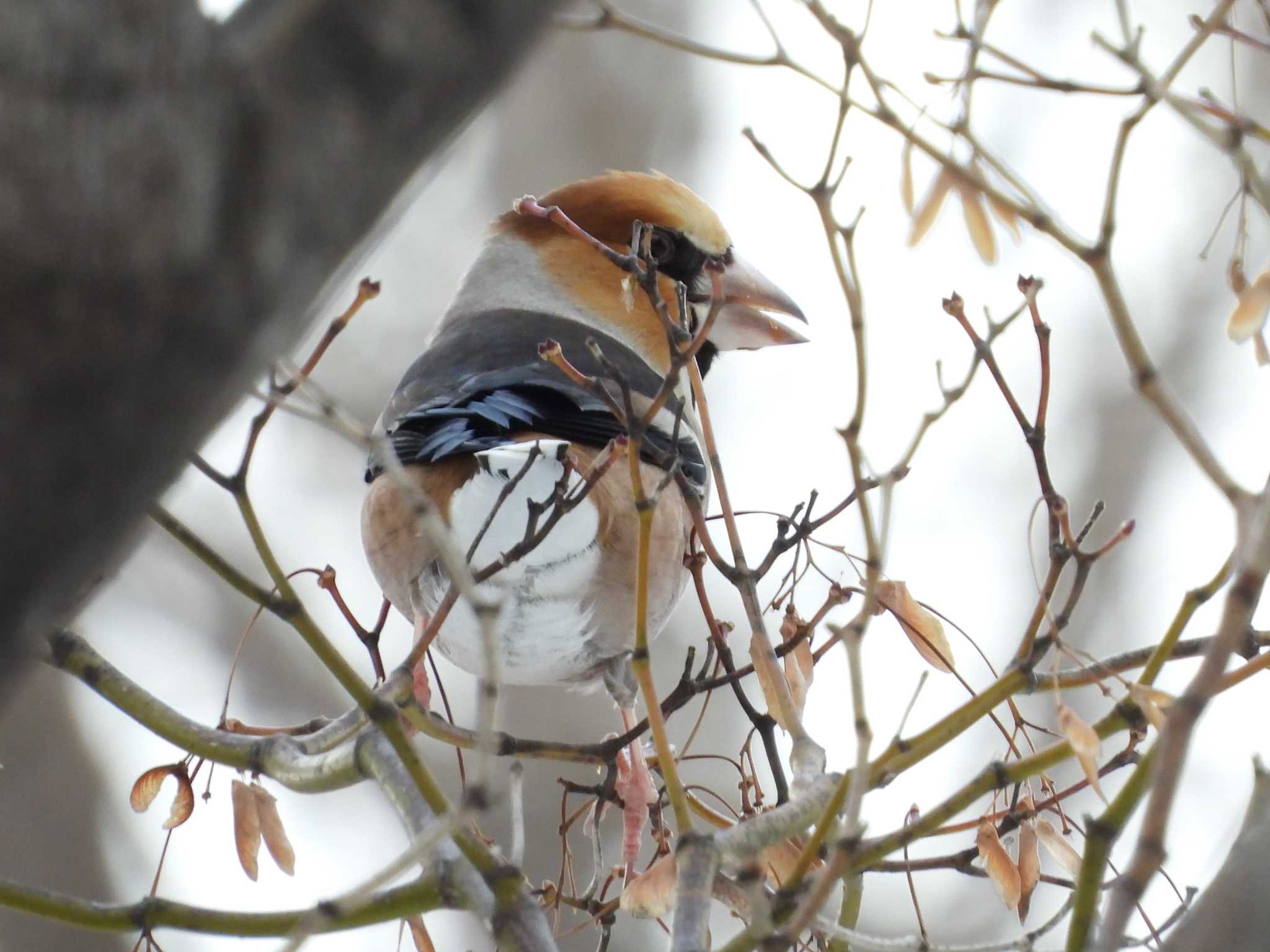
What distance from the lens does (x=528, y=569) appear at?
9.37 ft

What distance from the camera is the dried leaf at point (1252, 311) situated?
5.21 ft

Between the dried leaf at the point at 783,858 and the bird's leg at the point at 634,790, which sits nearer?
the dried leaf at the point at 783,858

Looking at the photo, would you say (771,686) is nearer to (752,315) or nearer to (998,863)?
(998,863)

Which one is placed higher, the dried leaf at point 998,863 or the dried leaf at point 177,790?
the dried leaf at point 177,790

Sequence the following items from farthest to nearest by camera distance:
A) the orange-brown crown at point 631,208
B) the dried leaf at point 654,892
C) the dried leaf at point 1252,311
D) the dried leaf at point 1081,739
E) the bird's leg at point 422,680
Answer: the orange-brown crown at point 631,208
the bird's leg at point 422,680
the dried leaf at point 654,892
the dried leaf at point 1252,311
the dried leaf at point 1081,739

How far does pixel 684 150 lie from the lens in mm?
7781

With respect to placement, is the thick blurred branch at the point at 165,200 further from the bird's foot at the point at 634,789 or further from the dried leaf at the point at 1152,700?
the bird's foot at the point at 634,789

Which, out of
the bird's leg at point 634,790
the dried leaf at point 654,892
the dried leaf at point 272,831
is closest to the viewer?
the dried leaf at point 654,892

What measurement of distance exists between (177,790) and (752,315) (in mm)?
2329

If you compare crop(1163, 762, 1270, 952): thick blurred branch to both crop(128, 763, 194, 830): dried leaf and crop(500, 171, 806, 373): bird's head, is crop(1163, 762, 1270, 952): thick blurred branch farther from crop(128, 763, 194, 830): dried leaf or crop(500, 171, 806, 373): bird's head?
crop(500, 171, 806, 373): bird's head

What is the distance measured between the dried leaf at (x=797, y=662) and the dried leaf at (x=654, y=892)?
298mm

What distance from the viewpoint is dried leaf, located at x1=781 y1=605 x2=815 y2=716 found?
1.96 metres

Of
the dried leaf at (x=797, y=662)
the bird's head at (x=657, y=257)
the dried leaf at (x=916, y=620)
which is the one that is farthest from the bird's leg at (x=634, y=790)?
the bird's head at (x=657, y=257)

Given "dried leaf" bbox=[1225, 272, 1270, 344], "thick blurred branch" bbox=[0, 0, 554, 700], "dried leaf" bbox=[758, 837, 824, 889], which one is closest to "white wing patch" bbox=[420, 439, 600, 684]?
"dried leaf" bbox=[758, 837, 824, 889]
